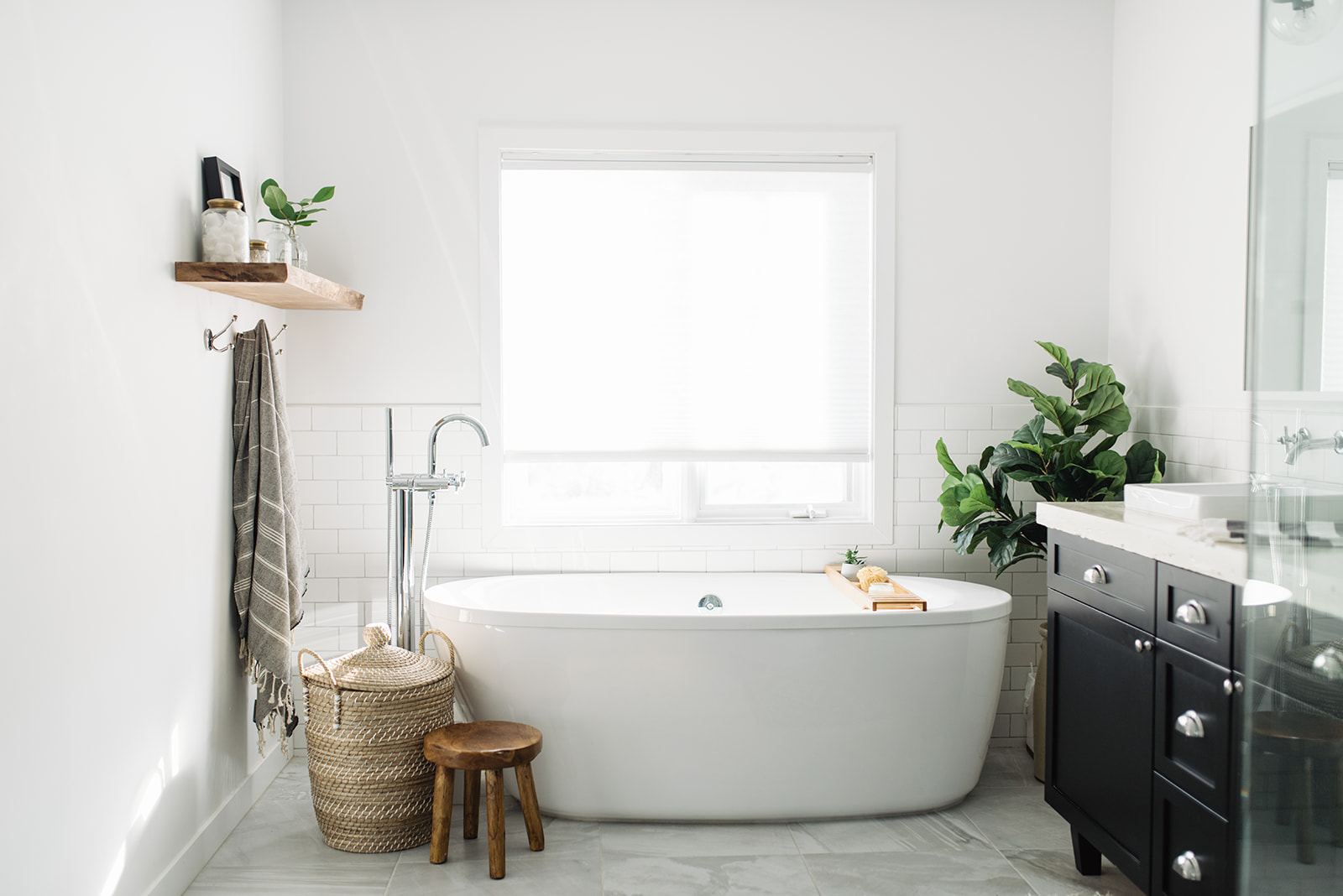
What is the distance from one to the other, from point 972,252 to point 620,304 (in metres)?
1.31

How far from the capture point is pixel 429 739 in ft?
8.79

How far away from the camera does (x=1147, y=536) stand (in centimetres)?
211

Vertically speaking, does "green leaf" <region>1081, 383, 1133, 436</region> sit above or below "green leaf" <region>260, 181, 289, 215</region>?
below

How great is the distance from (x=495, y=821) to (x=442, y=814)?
173 mm

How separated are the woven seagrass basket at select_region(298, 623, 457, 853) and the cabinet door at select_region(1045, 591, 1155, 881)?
1.75 m

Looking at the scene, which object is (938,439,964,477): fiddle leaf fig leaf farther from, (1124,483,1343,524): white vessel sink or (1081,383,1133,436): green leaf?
(1124,483,1343,524): white vessel sink

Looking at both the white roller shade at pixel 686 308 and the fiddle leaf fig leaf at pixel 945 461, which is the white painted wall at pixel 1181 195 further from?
the white roller shade at pixel 686 308

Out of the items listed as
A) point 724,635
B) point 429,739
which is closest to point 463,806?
point 429,739

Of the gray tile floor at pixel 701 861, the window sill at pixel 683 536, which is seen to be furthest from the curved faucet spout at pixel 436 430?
the gray tile floor at pixel 701 861

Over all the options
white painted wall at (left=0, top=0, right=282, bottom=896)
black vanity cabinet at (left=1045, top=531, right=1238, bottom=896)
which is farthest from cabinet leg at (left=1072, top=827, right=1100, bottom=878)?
white painted wall at (left=0, top=0, right=282, bottom=896)

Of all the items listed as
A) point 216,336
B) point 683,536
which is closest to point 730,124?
point 683,536

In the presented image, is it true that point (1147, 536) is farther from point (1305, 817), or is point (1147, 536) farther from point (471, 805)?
point (471, 805)

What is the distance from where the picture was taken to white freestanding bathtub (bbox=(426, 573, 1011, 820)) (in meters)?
2.81

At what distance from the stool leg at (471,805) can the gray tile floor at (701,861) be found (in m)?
0.04
